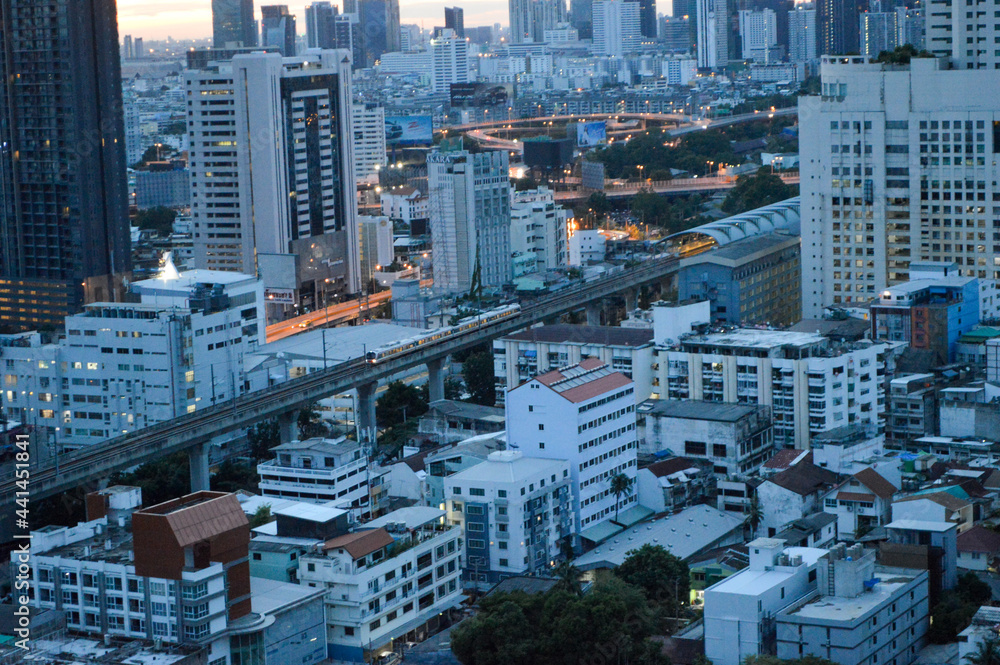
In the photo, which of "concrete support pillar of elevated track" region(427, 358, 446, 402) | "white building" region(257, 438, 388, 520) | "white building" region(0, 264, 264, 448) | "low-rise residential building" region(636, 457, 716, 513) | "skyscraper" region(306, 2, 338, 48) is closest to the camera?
"white building" region(257, 438, 388, 520)

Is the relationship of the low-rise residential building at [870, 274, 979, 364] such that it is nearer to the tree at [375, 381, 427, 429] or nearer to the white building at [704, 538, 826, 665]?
the tree at [375, 381, 427, 429]

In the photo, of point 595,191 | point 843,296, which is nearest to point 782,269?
point 843,296

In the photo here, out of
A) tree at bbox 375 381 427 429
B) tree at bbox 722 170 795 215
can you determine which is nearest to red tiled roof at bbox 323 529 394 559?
tree at bbox 375 381 427 429

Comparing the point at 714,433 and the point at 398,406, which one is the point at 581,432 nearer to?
the point at 714,433

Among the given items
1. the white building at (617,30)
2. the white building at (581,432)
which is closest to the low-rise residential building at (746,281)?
the white building at (581,432)

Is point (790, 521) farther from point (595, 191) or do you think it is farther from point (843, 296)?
point (595, 191)

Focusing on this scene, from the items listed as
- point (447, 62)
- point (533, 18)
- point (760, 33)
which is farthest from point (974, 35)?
point (533, 18)

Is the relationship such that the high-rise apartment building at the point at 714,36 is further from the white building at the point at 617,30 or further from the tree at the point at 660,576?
the tree at the point at 660,576
